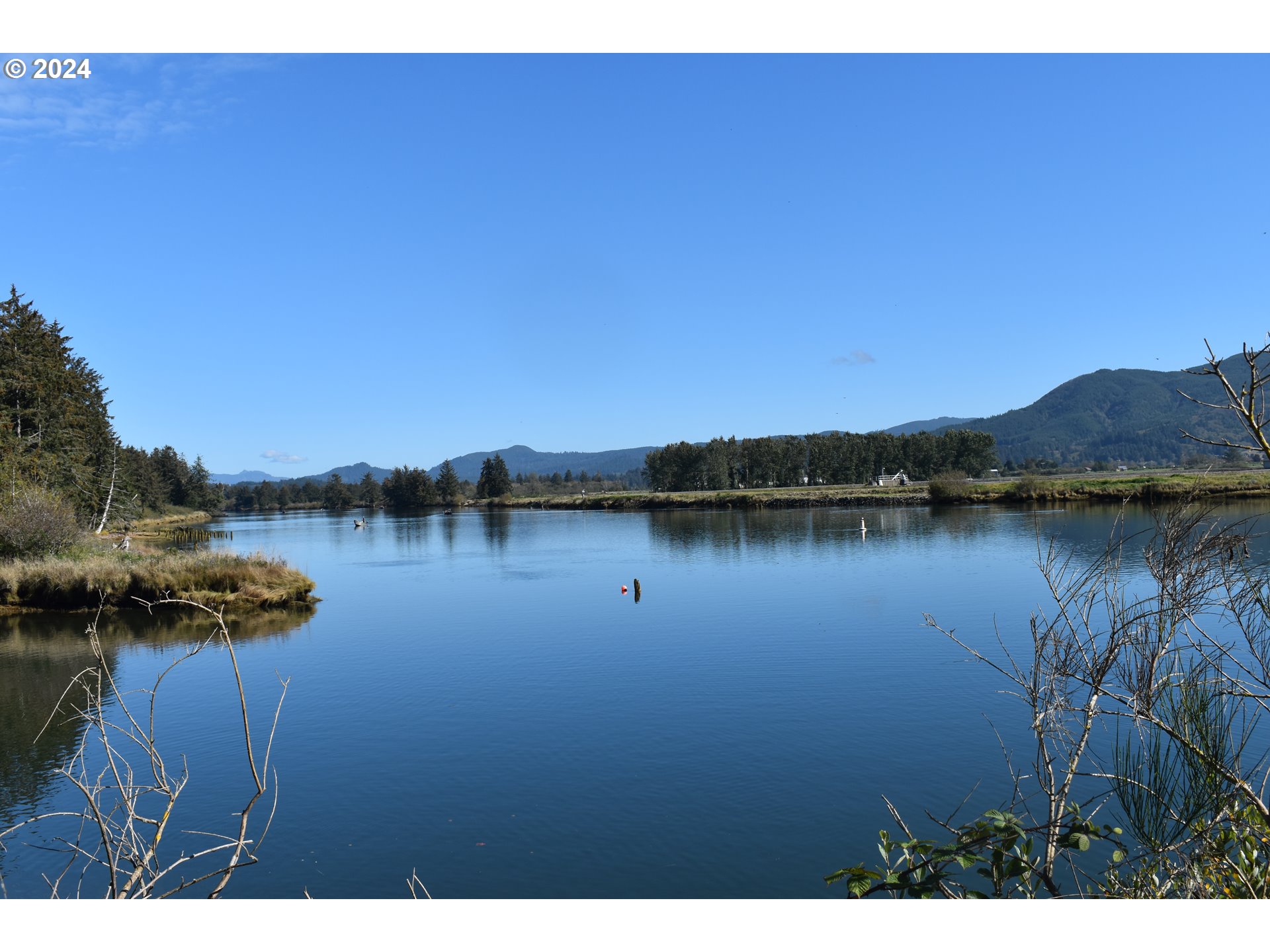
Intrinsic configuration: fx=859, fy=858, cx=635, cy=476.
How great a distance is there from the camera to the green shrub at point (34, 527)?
29859mm

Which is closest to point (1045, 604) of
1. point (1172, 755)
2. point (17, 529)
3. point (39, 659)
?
point (1172, 755)

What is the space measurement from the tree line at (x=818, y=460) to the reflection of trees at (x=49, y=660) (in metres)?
94.8

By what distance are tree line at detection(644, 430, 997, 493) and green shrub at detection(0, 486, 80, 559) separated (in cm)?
9185

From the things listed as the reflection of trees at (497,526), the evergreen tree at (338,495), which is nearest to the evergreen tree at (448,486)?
the evergreen tree at (338,495)

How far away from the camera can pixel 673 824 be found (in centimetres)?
961

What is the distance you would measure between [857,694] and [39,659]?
18496 mm

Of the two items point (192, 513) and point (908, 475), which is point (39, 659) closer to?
point (192, 513)

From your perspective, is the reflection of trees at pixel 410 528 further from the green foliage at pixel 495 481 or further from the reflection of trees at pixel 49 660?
the reflection of trees at pixel 49 660

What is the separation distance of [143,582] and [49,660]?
7.62m

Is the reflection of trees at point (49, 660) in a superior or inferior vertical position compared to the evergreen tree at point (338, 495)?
inferior

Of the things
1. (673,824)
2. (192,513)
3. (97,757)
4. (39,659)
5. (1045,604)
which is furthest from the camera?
(192,513)

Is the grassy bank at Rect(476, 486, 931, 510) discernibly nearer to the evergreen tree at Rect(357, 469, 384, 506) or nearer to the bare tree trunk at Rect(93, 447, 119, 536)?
the evergreen tree at Rect(357, 469, 384, 506)

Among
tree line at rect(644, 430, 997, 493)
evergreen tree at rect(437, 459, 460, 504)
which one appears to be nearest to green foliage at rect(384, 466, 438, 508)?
evergreen tree at rect(437, 459, 460, 504)

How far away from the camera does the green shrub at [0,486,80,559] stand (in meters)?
29.9
